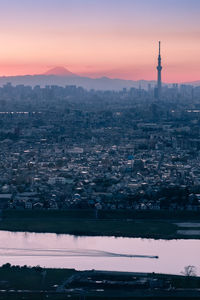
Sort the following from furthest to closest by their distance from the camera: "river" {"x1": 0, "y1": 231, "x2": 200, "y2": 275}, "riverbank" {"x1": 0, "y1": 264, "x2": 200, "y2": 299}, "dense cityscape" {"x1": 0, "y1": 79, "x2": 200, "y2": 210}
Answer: "dense cityscape" {"x1": 0, "y1": 79, "x2": 200, "y2": 210}, "river" {"x1": 0, "y1": 231, "x2": 200, "y2": 275}, "riverbank" {"x1": 0, "y1": 264, "x2": 200, "y2": 299}

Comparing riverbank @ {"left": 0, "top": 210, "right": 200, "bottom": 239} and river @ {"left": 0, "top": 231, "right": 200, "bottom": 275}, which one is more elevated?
riverbank @ {"left": 0, "top": 210, "right": 200, "bottom": 239}

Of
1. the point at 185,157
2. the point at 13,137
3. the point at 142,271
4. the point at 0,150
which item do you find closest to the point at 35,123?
the point at 13,137

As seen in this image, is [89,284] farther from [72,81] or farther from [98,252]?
[72,81]

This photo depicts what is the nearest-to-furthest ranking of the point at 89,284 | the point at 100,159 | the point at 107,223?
the point at 89,284 → the point at 107,223 → the point at 100,159

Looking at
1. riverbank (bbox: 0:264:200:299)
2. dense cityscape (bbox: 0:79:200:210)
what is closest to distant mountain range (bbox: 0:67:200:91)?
dense cityscape (bbox: 0:79:200:210)

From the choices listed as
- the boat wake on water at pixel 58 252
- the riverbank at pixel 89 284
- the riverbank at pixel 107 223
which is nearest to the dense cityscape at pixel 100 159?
the riverbank at pixel 107 223

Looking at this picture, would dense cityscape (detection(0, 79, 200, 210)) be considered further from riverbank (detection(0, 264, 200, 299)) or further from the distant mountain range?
the distant mountain range

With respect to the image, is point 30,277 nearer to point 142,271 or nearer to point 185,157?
point 142,271

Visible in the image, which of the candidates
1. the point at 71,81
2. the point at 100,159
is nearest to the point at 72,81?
the point at 71,81
